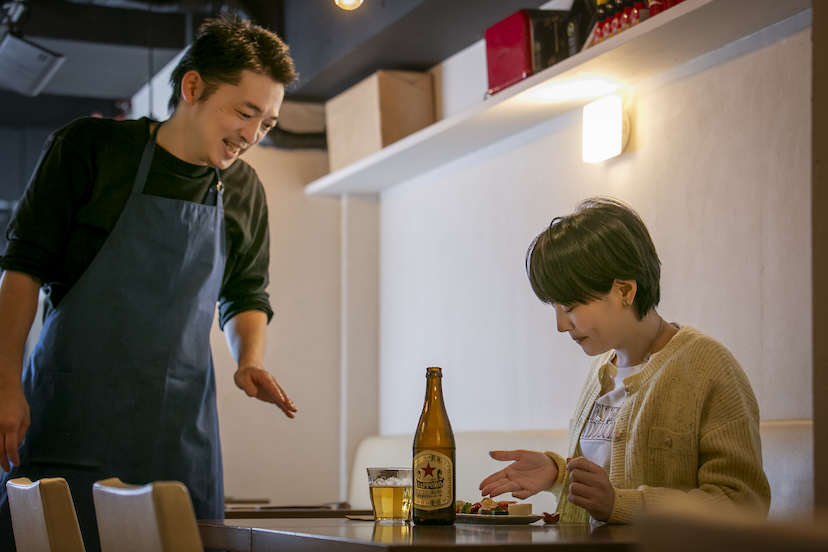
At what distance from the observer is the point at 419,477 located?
1265 mm

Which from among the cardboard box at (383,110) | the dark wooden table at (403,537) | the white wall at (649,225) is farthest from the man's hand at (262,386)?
the cardboard box at (383,110)

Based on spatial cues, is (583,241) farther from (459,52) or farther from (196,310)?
(459,52)

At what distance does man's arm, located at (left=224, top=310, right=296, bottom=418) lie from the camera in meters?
1.87

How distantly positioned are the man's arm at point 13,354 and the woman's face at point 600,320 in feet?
3.24

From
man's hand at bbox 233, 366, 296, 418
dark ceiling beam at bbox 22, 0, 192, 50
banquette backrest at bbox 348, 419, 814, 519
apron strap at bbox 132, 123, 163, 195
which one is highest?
dark ceiling beam at bbox 22, 0, 192, 50

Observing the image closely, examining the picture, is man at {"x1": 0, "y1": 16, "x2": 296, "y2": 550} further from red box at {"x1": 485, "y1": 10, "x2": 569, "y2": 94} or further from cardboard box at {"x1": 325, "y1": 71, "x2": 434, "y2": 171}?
cardboard box at {"x1": 325, "y1": 71, "x2": 434, "y2": 171}

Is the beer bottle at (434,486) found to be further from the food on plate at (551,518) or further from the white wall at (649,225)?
the white wall at (649,225)

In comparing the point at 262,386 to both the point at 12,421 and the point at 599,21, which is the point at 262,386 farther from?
the point at 599,21

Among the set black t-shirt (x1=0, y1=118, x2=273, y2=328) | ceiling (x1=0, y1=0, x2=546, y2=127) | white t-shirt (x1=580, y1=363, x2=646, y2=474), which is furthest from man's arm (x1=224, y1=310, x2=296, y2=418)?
ceiling (x1=0, y1=0, x2=546, y2=127)

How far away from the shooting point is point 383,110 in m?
3.55

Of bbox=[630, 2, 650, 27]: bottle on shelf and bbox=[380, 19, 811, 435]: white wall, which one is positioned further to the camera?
bbox=[630, 2, 650, 27]: bottle on shelf

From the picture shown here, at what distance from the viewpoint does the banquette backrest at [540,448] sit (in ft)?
6.15

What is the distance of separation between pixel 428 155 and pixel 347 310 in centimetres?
98

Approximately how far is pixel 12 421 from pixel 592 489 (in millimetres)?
1018
